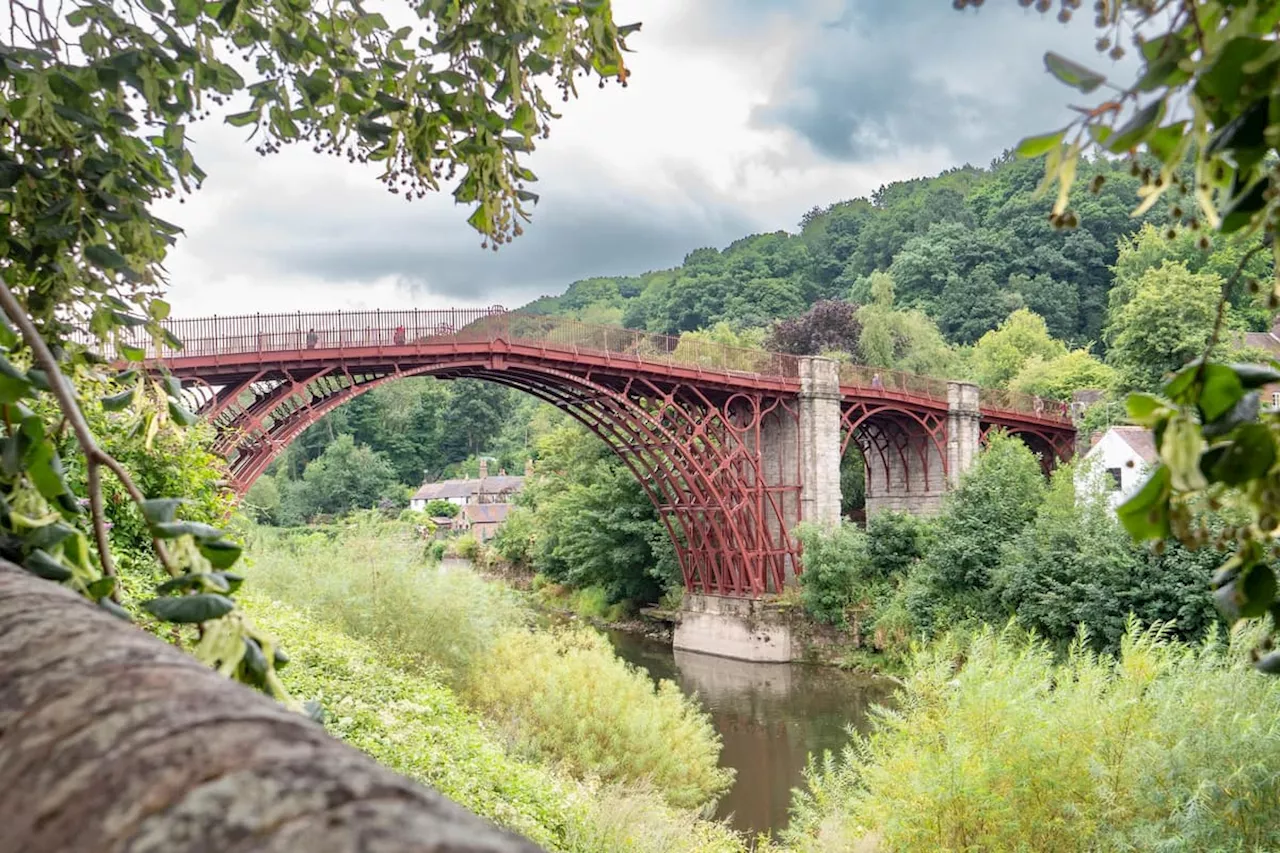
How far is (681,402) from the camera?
74.4 ft

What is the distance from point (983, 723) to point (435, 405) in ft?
201

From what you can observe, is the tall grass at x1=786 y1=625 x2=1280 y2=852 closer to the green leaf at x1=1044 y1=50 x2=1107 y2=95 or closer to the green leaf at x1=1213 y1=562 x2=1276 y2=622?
the green leaf at x1=1213 y1=562 x2=1276 y2=622

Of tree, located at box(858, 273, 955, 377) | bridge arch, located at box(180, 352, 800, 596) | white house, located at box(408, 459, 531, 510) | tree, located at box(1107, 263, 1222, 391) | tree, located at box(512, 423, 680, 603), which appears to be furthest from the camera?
white house, located at box(408, 459, 531, 510)

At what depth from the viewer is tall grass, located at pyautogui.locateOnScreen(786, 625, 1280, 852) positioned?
6.01 meters

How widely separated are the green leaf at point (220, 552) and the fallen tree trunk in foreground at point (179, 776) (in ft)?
1.61

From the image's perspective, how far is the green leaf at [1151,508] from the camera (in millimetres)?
888

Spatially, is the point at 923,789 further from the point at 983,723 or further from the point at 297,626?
the point at 297,626

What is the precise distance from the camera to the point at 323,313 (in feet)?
54.4

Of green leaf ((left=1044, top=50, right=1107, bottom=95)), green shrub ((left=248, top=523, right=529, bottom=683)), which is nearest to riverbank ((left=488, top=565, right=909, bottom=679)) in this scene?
green shrub ((left=248, top=523, right=529, bottom=683))

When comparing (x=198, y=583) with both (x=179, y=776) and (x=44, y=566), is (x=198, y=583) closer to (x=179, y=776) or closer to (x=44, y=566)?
(x=44, y=566)

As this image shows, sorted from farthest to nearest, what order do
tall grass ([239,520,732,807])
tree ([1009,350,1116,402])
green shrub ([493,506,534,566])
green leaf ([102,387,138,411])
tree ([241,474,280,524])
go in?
tree ([241,474,280,524]), tree ([1009,350,1116,402]), green shrub ([493,506,534,566]), tall grass ([239,520,732,807]), green leaf ([102,387,138,411])

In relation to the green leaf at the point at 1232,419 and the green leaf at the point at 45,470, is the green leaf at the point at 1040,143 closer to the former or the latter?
the green leaf at the point at 1232,419

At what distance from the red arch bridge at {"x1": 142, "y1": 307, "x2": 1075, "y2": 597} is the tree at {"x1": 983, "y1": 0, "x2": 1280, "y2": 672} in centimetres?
1551

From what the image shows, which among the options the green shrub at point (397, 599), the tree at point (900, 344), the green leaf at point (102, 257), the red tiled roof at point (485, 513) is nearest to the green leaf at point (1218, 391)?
the green leaf at point (102, 257)
